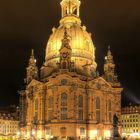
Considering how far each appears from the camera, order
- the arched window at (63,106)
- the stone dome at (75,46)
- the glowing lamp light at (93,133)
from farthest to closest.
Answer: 1. the stone dome at (75,46)
2. the glowing lamp light at (93,133)
3. the arched window at (63,106)

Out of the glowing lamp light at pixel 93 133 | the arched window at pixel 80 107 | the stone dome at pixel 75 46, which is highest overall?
the stone dome at pixel 75 46

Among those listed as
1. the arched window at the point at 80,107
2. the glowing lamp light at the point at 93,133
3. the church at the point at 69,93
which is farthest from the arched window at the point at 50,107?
the glowing lamp light at the point at 93,133

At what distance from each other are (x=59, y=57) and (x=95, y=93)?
15213 mm

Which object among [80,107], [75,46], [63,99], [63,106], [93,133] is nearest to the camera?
[63,106]

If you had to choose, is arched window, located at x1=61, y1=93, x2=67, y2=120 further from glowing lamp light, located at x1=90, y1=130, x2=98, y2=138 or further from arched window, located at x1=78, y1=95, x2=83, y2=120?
glowing lamp light, located at x1=90, y1=130, x2=98, y2=138

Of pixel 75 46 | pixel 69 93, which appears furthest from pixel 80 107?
pixel 75 46

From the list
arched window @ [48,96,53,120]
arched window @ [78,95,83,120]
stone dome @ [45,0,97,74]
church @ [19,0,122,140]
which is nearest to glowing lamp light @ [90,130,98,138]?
church @ [19,0,122,140]

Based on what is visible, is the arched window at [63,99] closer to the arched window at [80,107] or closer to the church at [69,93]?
the church at [69,93]

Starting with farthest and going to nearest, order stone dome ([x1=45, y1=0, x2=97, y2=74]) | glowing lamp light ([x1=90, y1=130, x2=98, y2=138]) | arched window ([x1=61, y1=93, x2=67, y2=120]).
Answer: stone dome ([x1=45, y1=0, x2=97, y2=74]) < glowing lamp light ([x1=90, y1=130, x2=98, y2=138]) < arched window ([x1=61, y1=93, x2=67, y2=120])

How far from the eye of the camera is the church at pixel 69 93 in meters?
95.8

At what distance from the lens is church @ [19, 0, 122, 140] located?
95.8 m

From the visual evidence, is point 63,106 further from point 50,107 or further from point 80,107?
point 80,107

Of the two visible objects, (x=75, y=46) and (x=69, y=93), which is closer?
(x=69, y=93)

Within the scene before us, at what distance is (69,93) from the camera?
96.2 meters
